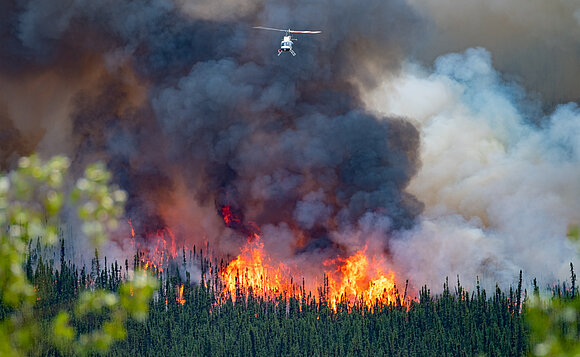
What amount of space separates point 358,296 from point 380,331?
10.9 m

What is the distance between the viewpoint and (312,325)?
150250 millimetres

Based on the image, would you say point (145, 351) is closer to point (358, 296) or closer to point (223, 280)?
point (223, 280)

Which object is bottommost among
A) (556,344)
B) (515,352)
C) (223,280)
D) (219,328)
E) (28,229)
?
(556,344)

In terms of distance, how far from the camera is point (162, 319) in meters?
161

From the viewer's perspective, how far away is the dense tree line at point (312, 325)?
142250 millimetres

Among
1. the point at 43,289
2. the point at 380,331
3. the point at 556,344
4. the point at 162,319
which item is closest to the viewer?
the point at 556,344

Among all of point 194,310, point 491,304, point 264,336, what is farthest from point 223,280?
point 491,304

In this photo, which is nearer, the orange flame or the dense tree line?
the dense tree line

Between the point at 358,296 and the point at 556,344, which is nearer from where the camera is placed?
the point at 556,344

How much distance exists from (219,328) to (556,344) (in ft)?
482

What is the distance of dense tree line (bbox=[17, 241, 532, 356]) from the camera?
467 ft

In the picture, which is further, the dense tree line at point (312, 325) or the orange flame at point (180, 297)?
the orange flame at point (180, 297)

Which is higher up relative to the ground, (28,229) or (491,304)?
(491,304)

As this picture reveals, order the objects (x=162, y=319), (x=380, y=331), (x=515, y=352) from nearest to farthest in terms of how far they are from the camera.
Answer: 1. (x=515, y=352)
2. (x=380, y=331)
3. (x=162, y=319)
